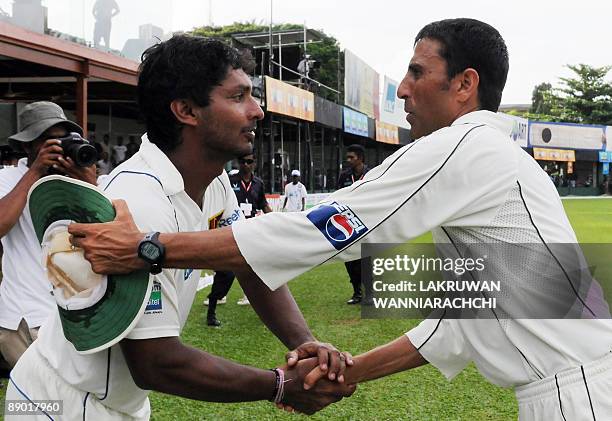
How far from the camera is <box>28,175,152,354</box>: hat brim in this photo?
181cm

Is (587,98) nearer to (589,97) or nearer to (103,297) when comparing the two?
(589,97)

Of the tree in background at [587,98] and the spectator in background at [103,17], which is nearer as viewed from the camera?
the spectator in background at [103,17]

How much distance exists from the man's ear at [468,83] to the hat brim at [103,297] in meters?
1.18

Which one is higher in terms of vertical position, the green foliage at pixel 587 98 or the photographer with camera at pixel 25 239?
the green foliage at pixel 587 98

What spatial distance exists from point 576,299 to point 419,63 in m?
0.92

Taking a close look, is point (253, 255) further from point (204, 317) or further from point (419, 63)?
point (204, 317)

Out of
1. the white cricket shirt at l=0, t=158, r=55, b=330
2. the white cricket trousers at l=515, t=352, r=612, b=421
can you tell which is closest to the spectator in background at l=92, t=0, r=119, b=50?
the white cricket shirt at l=0, t=158, r=55, b=330

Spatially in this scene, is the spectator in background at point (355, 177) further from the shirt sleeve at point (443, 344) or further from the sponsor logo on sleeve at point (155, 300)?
the sponsor logo on sleeve at point (155, 300)

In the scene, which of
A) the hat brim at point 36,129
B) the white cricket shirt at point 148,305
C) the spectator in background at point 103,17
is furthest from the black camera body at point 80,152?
the spectator in background at point 103,17

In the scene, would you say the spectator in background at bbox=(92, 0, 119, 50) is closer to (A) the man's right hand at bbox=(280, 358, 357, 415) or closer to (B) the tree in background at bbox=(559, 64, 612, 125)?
(A) the man's right hand at bbox=(280, 358, 357, 415)

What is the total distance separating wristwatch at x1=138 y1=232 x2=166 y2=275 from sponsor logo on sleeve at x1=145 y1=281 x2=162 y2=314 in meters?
0.07

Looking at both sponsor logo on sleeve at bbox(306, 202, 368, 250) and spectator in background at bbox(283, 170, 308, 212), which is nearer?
sponsor logo on sleeve at bbox(306, 202, 368, 250)

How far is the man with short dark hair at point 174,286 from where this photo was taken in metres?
1.90

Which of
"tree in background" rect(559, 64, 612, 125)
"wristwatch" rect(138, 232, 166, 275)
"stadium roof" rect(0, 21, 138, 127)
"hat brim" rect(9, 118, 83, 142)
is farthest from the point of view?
"tree in background" rect(559, 64, 612, 125)
